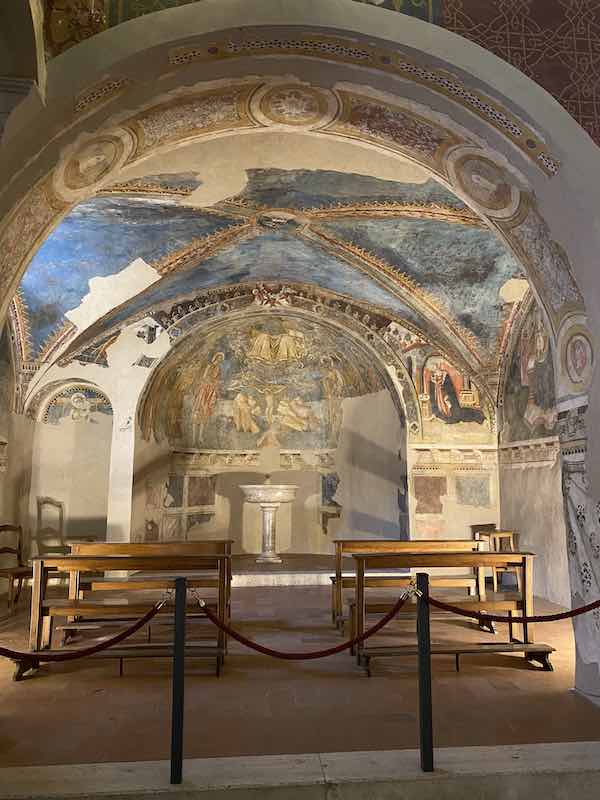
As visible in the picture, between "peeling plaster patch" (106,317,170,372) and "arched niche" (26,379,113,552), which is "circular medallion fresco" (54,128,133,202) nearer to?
"peeling plaster patch" (106,317,170,372)

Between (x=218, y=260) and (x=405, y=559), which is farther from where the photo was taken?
(x=218, y=260)

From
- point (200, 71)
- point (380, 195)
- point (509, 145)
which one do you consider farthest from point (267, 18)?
point (380, 195)

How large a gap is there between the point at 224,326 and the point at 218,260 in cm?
304

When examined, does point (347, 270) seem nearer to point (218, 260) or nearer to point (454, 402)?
point (218, 260)

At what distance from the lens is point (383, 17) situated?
5.06 meters

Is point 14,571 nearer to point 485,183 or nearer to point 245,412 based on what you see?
point 245,412

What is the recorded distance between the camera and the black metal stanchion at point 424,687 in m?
3.93

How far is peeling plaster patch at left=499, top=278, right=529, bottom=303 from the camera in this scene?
11484mm

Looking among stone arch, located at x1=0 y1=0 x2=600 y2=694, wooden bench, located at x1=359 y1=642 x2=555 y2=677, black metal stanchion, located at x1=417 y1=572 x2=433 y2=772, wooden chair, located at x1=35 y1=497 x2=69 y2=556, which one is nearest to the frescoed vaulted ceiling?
stone arch, located at x1=0 y1=0 x2=600 y2=694

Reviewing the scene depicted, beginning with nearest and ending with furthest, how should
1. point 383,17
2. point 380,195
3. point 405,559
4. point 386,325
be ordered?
point 383,17
point 405,559
point 380,195
point 386,325

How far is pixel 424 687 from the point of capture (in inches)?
157

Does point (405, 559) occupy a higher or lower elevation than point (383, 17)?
lower

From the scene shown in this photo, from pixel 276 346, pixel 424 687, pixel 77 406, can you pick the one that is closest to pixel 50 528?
pixel 77 406

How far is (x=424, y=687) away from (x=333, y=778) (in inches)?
30.0
